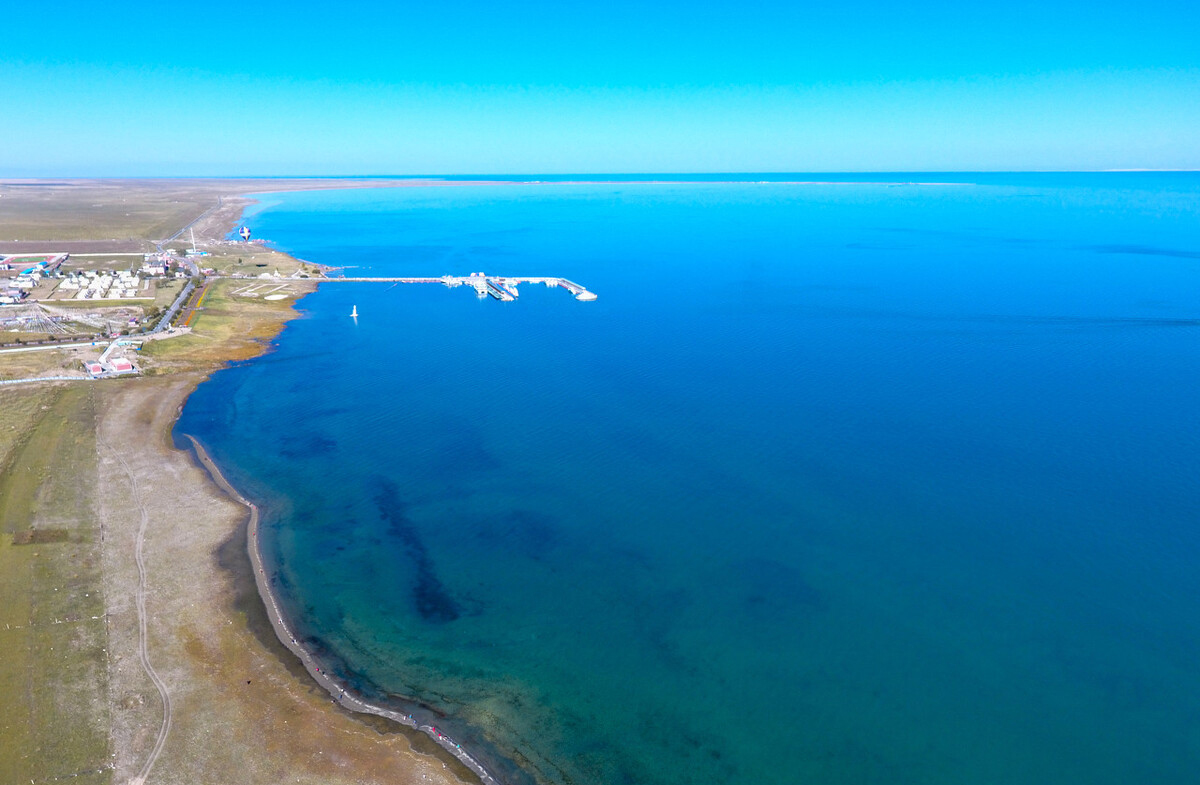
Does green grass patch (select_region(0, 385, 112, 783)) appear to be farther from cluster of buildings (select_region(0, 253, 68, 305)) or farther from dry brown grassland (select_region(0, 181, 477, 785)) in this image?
cluster of buildings (select_region(0, 253, 68, 305))

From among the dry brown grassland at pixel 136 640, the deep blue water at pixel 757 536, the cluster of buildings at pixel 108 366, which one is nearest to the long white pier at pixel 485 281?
the deep blue water at pixel 757 536

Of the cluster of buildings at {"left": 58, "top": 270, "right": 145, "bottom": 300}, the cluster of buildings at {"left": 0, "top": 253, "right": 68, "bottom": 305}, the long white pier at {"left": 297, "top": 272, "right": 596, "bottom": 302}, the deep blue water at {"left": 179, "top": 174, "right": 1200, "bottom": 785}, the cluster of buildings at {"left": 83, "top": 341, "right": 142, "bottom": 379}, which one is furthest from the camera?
the long white pier at {"left": 297, "top": 272, "right": 596, "bottom": 302}

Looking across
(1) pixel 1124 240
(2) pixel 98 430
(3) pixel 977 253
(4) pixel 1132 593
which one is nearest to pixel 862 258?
(3) pixel 977 253

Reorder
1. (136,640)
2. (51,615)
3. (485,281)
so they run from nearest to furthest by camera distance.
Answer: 1. (136,640)
2. (51,615)
3. (485,281)

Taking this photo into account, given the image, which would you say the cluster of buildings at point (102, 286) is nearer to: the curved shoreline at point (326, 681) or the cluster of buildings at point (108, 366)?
the cluster of buildings at point (108, 366)

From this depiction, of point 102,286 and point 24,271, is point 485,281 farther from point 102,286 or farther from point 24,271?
point 24,271

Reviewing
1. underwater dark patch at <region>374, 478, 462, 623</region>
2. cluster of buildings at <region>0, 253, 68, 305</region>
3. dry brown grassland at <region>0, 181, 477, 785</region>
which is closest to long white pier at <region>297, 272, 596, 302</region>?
cluster of buildings at <region>0, 253, 68, 305</region>

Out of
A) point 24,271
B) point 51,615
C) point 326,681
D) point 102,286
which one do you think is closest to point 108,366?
point 102,286
